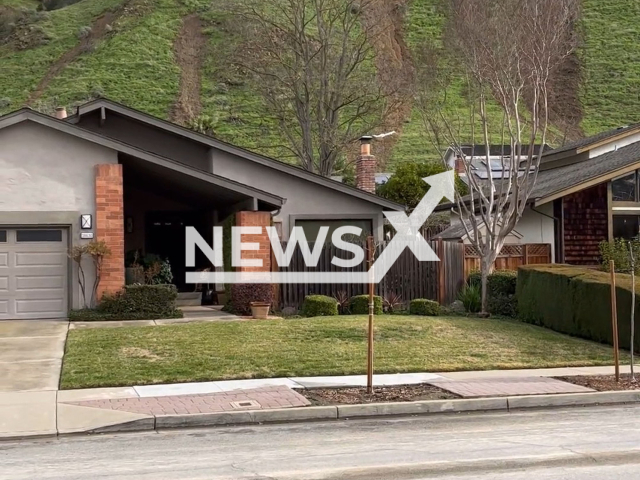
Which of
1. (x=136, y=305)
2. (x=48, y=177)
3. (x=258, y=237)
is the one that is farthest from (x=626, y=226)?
(x=48, y=177)

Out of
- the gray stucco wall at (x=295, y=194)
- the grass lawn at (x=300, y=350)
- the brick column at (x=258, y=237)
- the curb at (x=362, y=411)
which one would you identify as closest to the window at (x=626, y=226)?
the gray stucco wall at (x=295, y=194)

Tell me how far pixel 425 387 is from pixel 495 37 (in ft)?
38.8

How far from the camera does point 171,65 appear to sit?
69.4 metres

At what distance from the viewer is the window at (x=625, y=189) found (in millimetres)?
23578

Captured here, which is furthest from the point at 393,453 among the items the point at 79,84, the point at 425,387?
the point at 79,84

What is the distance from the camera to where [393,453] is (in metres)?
8.04

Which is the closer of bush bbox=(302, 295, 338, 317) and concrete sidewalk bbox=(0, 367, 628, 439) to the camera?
concrete sidewalk bbox=(0, 367, 628, 439)

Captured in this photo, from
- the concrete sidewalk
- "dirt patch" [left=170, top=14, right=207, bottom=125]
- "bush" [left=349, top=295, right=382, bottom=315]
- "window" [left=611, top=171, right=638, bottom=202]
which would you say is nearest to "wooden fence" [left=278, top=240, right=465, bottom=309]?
"bush" [left=349, top=295, right=382, bottom=315]

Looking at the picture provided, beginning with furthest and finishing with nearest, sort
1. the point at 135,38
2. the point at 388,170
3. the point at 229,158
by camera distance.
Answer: the point at 135,38
the point at 388,170
the point at 229,158

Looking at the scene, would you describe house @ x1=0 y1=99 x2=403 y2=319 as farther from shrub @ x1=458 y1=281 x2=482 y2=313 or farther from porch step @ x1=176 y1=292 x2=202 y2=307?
shrub @ x1=458 y1=281 x2=482 y2=313

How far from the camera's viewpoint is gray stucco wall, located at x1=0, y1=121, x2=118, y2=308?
18.3 metres

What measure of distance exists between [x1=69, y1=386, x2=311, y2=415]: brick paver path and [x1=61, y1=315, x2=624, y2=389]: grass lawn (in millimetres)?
1118

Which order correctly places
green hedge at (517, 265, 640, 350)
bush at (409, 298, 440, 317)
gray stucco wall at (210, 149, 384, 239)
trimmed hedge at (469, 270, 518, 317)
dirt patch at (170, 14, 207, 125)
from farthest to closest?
dirt patch at (170, 14, 207, 125)
gray stucco wall at (210, 149, 384, 239)
trimmed hedge at (469, 270, 518, 317)
bush at (409, 298, 440, 317)
green hedge at (517, 265, 640, 350)

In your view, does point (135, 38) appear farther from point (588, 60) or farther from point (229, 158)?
point (229, 158)
